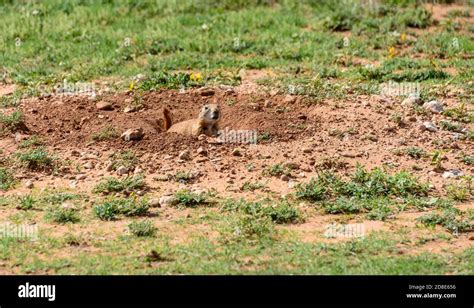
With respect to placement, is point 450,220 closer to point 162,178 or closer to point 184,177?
point 184,177

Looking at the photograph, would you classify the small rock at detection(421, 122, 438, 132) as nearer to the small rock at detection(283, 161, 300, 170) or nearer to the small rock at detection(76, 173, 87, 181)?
the small rock at detection(283, 161, 300, 170)

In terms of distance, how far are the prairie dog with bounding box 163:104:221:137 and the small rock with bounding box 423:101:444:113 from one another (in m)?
2.13

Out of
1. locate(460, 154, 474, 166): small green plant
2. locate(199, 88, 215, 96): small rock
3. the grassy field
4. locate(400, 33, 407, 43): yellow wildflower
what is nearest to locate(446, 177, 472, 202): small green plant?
the grassy field

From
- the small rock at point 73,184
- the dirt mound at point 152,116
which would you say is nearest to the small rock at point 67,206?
the small rock at point 73,184

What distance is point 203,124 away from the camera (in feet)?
31.6

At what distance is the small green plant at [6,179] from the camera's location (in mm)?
8828

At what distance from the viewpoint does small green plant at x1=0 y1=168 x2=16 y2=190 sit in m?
8.83

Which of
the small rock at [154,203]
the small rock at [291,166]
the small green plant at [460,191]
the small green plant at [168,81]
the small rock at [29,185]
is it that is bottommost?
the small rock at [29,185]

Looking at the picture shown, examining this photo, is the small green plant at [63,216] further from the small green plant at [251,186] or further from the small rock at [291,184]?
the small rock at [291,184]

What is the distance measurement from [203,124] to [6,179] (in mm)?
1884

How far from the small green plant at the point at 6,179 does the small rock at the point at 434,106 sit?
4141 mm

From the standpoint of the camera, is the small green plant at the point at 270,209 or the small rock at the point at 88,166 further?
the small rock at the point at 88,166
